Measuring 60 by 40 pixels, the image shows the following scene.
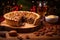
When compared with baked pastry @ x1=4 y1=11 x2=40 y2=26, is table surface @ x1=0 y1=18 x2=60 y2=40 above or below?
below

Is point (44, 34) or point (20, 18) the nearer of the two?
point (44, 34)

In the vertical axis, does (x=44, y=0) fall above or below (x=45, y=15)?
above

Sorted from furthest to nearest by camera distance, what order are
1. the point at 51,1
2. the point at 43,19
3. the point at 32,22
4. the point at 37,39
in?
the point at 51,1 < the point at 43,19 < the point at 32,22 < the point at 37,39

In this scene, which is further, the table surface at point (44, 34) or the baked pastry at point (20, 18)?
the baked pastry at point (20, 18)

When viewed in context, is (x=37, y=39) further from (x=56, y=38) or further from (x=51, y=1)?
(x=51, y=1)

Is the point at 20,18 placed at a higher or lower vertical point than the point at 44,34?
higher

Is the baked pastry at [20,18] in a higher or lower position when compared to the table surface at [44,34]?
higher

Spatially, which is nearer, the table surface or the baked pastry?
the table surface

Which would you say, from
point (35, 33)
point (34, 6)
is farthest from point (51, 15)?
point (35, 33)

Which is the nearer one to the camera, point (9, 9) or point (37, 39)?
point (37, 39)

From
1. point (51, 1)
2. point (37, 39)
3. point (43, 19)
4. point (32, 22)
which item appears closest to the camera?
point (37, 39)

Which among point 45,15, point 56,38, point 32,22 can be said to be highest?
point 45,15
